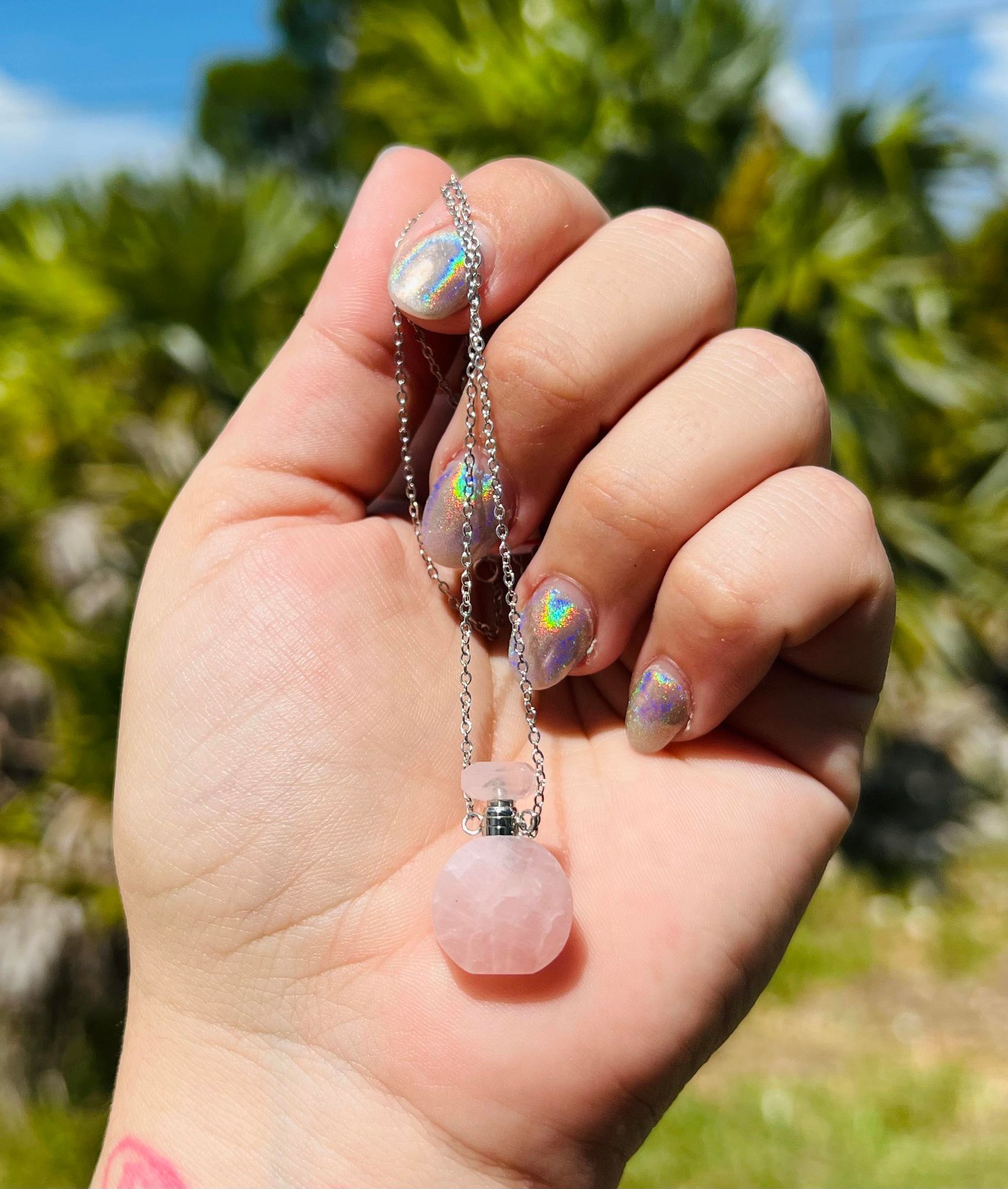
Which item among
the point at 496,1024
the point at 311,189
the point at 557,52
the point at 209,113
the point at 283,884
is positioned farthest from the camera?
the point at 209,113

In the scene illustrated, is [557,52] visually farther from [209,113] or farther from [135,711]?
[209,113]

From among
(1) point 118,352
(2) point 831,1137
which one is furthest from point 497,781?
(1) point 118,352

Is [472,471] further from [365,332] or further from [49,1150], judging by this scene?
[49,1150]

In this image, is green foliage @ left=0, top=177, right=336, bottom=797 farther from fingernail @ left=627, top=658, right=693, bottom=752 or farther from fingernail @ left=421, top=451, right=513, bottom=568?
fingernail @ left=627, top=658, right=693, bottom=752

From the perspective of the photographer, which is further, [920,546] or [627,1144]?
[920,546]

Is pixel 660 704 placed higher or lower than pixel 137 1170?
higher

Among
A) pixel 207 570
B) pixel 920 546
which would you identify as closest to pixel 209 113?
pixel 920 546

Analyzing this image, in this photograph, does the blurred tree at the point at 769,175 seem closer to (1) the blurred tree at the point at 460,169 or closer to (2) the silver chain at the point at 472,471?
(1) the blurred tree at the point at 460,169
